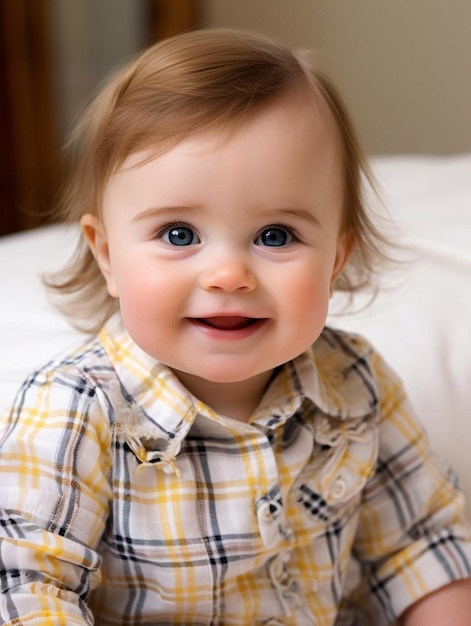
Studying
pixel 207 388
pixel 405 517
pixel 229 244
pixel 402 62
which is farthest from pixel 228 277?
pixel 402 62

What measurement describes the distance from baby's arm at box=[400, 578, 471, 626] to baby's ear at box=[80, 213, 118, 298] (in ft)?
1.26

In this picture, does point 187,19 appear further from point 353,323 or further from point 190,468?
point 190,468

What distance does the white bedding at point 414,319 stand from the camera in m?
0.98

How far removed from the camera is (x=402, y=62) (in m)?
2.46

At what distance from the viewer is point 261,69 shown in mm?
698

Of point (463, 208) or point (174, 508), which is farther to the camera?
point (463, 208)

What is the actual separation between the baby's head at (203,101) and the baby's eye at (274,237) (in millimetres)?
→ 76

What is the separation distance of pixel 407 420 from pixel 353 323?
0.73 feet

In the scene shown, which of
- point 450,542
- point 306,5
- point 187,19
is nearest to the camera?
point 450,542

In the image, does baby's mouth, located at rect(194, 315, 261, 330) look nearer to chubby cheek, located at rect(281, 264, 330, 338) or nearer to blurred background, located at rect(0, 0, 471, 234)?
chubby cheek, located at rect(281, 264, 330, 338)

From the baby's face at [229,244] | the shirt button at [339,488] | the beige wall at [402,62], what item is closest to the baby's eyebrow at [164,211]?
the baby's face at [229,244]

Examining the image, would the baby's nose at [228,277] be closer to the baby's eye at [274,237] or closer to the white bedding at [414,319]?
the baby's eye at [274,237]

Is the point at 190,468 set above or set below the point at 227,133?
below

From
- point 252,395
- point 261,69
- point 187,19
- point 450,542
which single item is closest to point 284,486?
point 252,395
